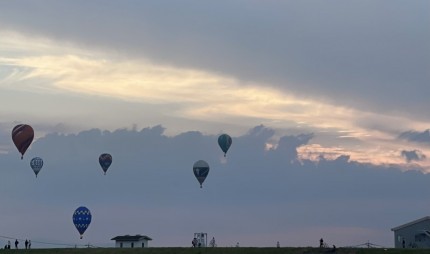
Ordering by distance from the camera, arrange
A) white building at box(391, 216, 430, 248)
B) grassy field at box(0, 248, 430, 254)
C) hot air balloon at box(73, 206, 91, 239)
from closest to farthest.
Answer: grassy field at box(0, 248, 430, 254) < white building at box(391, 216, 430, 248) < hot air balloon at box(73, 206, 91, 239)

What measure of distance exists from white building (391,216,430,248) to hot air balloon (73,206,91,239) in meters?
55.9

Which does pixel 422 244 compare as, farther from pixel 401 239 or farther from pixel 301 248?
pixel 301 248

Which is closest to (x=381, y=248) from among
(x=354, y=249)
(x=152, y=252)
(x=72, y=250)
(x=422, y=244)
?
(x=354, y=249)

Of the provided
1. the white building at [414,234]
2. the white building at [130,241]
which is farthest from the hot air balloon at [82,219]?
the white building at [414,234]

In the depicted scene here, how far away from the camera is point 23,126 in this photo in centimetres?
19562

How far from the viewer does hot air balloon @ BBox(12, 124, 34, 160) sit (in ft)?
641

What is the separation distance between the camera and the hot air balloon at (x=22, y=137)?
195488 mm

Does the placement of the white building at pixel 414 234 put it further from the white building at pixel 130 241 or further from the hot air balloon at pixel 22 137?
the hot air balloon at pixel 22 137

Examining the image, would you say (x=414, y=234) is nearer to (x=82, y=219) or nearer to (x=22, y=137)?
(x=82, y=219)

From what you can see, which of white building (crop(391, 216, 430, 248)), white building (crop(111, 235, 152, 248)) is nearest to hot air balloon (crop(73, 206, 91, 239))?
white building (crop(111, 235, 152, 248))

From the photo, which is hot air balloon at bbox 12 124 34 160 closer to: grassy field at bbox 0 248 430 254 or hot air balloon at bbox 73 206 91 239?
hot air balloon at bbox 73 206 91 239

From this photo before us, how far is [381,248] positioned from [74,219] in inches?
2434

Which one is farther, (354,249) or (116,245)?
(116,245)

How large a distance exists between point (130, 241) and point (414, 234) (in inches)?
1921
